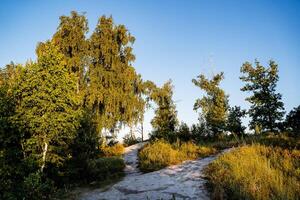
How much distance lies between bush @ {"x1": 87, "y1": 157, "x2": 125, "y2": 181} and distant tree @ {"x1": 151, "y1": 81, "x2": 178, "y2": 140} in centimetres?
890

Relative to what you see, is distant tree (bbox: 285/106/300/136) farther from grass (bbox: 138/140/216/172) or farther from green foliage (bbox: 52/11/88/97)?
green foliage (bbox: 52/11/88/97)

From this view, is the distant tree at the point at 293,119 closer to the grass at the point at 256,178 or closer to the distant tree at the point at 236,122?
the distant tree at the point at 236,122

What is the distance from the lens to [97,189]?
9.85 meters

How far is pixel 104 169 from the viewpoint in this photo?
40.6ft

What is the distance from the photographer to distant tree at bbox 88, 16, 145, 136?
24453mm

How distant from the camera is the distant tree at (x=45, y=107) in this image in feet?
29.1

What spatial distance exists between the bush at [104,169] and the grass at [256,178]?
5010mm

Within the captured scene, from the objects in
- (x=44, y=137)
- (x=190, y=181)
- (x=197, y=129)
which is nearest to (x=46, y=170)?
(x=44, y=137)

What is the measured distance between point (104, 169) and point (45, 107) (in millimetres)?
4709

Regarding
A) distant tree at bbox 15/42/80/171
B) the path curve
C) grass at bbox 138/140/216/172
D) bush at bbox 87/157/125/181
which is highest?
distant tree at bbox 15/42/80/171

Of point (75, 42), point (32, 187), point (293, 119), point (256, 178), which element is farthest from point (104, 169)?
point (75, 42)

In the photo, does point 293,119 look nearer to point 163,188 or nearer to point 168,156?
point 168,156

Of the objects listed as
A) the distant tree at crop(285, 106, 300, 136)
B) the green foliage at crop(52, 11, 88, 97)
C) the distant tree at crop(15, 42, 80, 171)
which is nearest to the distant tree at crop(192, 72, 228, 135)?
the distant tree at crop(285, 106, 300, 136)

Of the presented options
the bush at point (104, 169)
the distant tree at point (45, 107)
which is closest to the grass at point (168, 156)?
the bush at point (104, 169)
